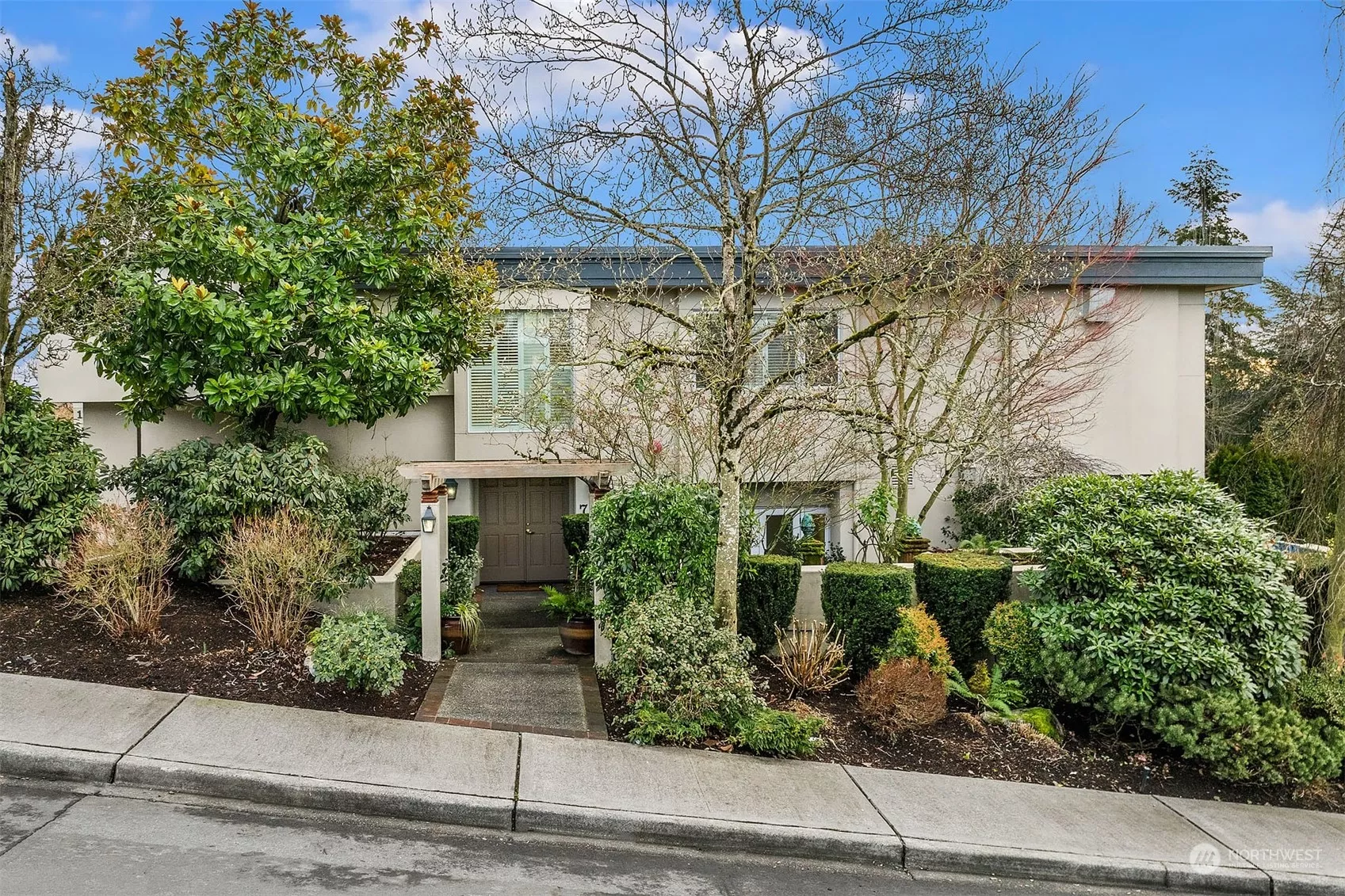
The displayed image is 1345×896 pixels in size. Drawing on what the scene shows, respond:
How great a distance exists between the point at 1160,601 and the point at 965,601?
2128 mm

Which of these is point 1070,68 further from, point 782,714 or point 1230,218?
point 1230,218

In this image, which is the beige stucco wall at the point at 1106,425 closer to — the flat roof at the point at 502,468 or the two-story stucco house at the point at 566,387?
the two-story stucco house at the point at 566,387

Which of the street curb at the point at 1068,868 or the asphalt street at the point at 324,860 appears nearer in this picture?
the asphalt street at the point at 324,860

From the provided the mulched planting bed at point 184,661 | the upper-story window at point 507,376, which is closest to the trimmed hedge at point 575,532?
the upper-story window at point 507,376

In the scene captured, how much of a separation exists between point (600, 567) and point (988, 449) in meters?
5.08

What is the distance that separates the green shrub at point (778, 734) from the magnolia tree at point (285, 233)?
586 centimetres

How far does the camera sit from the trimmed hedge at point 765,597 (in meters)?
9.49

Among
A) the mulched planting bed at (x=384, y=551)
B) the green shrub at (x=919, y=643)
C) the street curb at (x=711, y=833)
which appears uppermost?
the mulched planting bed at (x=384, y=551)

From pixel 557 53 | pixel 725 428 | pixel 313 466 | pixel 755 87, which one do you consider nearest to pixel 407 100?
pixel 557 53

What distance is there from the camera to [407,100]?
11.3 metres

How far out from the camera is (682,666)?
7.37 m

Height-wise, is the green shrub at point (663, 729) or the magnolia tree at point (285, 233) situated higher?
the magnolia tree at point (285, 233)

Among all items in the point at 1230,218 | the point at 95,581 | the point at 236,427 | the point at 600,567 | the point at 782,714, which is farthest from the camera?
the point at 1230,218

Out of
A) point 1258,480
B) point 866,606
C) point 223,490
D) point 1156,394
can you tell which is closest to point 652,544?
point 866,606
